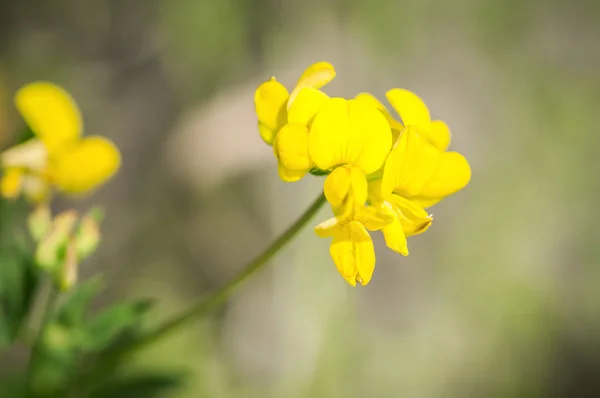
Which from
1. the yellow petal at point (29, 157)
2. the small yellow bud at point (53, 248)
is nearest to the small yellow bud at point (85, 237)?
the small yellow bud at point (53, 248)

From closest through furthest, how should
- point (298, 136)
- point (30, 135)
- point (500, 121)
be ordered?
point (298, 136)
point (30, 135)
point (500, 121)

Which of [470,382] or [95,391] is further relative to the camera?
[470,382]

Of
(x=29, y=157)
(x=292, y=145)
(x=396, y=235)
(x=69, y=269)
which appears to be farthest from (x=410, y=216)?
(x=29, y=157)

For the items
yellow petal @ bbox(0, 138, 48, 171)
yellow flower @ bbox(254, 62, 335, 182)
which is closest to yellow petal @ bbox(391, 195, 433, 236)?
yellow flower @ bbox(254, 62, 335, 182)

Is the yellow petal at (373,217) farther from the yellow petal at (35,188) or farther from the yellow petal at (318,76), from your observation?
the yellow petal at (35,188)

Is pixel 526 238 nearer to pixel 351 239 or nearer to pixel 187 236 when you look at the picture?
pixel 187 236

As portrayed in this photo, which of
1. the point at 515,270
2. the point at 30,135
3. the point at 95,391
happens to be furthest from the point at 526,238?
the point at 30,135
